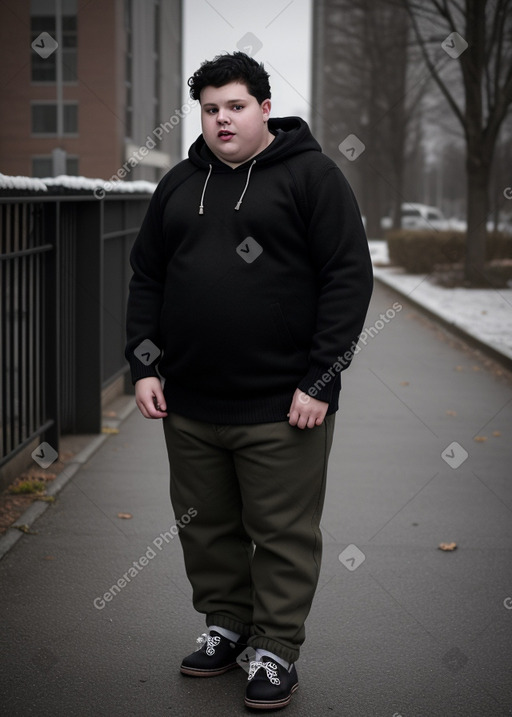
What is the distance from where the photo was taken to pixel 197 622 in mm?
4168

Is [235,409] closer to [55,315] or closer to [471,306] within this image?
[55,315]

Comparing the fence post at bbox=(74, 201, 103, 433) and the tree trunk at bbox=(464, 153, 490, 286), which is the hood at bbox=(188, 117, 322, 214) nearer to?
the fence post at bbox=(74, 201, 103, 433)

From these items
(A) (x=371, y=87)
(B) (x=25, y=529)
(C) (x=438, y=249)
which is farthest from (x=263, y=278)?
(A) (x=371, y=87)

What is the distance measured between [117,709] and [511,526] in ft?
8.97

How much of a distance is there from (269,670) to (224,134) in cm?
165

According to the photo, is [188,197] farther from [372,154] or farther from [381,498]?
[372,154]

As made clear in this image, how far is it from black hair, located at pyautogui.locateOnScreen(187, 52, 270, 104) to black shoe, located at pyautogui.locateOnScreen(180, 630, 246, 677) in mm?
1751

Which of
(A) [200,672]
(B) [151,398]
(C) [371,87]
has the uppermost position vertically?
(C) [371,87]

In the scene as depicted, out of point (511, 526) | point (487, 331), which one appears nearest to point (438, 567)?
point (511, 526)

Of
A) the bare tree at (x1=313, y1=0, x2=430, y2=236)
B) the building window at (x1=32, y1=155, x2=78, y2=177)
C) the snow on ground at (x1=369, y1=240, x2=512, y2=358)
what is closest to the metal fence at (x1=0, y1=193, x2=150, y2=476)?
the snow on ground at (x1=369, y1=240, x2=512, y2=358)

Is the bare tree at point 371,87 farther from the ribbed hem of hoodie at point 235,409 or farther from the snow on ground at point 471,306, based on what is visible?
the ribbed hem of hoodie at point 235,409

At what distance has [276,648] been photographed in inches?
136

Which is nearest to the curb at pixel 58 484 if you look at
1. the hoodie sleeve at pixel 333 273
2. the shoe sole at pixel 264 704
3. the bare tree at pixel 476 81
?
the shoe sole at pixel 264 704

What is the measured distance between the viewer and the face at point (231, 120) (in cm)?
325
